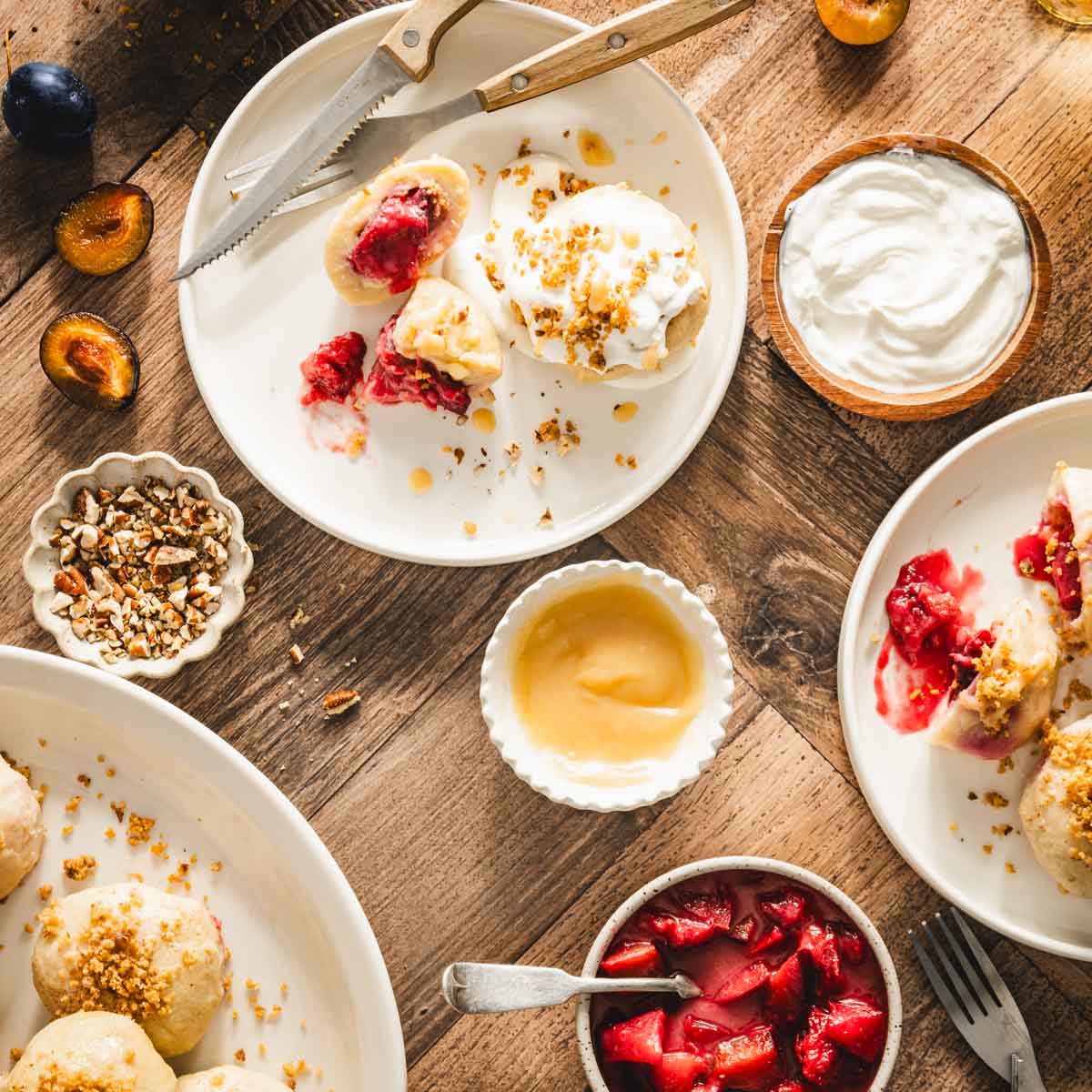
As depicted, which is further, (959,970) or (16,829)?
(959,970)

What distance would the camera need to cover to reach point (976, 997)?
178 cm

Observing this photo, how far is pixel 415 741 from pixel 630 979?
1.70ft

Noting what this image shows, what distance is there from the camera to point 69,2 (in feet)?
5.98

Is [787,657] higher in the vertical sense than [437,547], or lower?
lower

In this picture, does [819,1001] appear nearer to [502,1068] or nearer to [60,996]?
[502,1068]

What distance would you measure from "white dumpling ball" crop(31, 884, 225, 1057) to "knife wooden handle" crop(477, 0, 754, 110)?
1.42m

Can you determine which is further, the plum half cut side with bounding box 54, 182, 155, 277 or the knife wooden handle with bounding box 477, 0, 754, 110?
the plum half cut side with bounding box 54, 182, 155, 277

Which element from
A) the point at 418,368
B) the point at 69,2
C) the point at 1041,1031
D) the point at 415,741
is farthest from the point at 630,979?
the point at 69,2

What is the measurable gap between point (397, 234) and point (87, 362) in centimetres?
57

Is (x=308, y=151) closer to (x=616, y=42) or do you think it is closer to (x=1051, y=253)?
(x=616, y=42)

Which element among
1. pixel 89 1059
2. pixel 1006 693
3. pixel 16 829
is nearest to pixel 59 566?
pixel 16 829

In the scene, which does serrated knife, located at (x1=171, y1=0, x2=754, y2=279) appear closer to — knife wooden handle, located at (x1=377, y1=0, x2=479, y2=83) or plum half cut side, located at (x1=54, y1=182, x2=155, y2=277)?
knife wooden handle, located at (x1=377, y1=0, x2=479, y2=83)

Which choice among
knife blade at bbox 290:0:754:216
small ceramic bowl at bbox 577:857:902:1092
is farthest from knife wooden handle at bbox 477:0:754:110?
small ceramic bowl at bbox 577:857:902:1092

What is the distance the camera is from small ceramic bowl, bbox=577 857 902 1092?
1.64m
